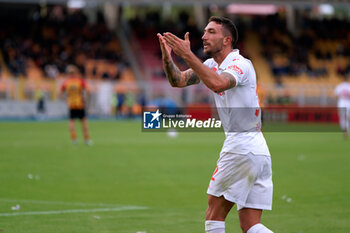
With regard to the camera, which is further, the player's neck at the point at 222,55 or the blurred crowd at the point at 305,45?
the blurred crowd at the point at 305,45

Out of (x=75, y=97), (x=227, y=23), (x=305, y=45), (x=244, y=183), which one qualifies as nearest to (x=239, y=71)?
(x=227, y=23)

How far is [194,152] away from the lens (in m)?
18.2

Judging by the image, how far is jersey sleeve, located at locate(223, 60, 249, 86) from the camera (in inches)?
196

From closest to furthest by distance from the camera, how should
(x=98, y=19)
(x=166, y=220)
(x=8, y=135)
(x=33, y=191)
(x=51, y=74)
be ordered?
1. (x=166, y=220)
2. (x=33, y=191)
3. (x=8, y=135)
4. (x=51, y=74)
5. (x=98, y=19)

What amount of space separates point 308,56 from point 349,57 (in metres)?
3.73

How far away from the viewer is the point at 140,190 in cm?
1050

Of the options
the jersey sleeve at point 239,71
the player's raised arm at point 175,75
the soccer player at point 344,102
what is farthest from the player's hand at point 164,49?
the soccer player at point 344,102

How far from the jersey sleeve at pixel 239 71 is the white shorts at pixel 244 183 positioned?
0.69m

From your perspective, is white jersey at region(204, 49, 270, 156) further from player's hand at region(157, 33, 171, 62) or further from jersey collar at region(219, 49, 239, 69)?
player's hand at region(157, 33, 171, 62)

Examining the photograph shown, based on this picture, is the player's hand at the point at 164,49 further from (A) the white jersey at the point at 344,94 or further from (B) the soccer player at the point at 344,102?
(A) the white jersey at the point at 344,94

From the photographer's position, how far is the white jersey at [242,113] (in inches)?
204

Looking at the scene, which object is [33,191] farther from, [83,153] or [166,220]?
[83,153]

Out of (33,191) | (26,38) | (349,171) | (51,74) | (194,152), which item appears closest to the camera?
(33,191)

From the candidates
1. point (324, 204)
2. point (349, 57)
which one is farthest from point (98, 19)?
point (324, 204)
